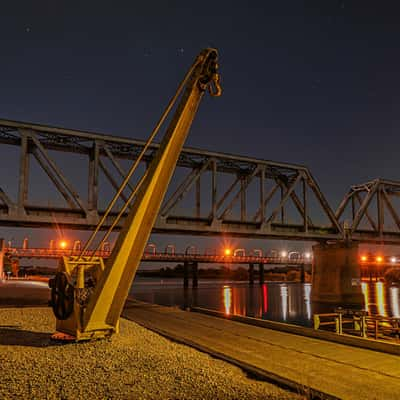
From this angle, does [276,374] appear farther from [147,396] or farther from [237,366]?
[147,396]

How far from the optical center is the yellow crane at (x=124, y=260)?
47.4ft

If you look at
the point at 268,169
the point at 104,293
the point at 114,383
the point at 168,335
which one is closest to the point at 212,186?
the point at 268,169

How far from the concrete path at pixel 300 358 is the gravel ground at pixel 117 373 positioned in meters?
0.93

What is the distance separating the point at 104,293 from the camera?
14.3 meters

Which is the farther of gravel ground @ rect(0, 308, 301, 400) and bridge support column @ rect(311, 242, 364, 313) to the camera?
bridge support column @ rect(311, 242, 364, 313)

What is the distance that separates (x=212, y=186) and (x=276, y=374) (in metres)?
39.3

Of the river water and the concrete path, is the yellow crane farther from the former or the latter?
the river water

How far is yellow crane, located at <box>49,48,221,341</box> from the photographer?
14.5m

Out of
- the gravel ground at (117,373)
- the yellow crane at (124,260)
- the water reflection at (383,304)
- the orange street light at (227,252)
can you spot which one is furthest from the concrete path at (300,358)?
the orange street light at (227,252)

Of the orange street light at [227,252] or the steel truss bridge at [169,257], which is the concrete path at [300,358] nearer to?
the steel truss bridge at [169,257]

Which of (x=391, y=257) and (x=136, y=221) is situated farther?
(x=391, y=257)

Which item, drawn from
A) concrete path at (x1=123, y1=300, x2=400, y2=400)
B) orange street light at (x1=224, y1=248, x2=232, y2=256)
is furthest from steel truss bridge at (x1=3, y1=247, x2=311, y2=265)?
concrete path at (x1=123, y1=300, x2=400, y2=400)

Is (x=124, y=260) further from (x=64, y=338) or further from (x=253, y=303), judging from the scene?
(x=253, y=303)

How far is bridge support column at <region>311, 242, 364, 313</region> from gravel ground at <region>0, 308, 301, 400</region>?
146 ft
